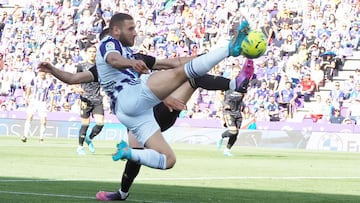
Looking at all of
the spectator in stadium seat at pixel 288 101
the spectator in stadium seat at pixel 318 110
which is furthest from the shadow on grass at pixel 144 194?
the spectator in stadium seat at pixel 288 101

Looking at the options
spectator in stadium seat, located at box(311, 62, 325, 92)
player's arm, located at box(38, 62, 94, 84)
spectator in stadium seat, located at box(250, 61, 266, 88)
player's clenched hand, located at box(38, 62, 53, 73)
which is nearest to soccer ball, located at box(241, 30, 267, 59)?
player's arm, located at box(38, 62, 94, 84)

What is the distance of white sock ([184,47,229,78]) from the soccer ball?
216 millimetres

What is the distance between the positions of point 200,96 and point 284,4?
4.67m

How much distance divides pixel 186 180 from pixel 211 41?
23.3 m

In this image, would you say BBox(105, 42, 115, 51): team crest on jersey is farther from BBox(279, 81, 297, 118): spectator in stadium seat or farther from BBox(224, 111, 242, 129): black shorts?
BBox(279, 81, 297, 118): spectator in stadium seat

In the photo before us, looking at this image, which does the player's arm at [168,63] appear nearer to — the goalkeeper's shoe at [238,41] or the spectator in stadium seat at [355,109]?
the goalkeeper's shoe at [238,41]

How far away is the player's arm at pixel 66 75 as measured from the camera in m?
11.9

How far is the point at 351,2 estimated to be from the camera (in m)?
36.2

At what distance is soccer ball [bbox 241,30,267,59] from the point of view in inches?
431

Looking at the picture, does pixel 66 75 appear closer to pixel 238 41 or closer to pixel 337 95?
pixel 238 41

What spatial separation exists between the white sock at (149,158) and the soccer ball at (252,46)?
4.80ft

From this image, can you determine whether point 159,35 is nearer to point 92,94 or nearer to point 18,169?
point 92,94

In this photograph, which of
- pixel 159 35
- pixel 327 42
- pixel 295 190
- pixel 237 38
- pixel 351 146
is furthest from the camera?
pixel 159 35

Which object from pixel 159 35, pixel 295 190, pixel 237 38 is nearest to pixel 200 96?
pixel 159 35
